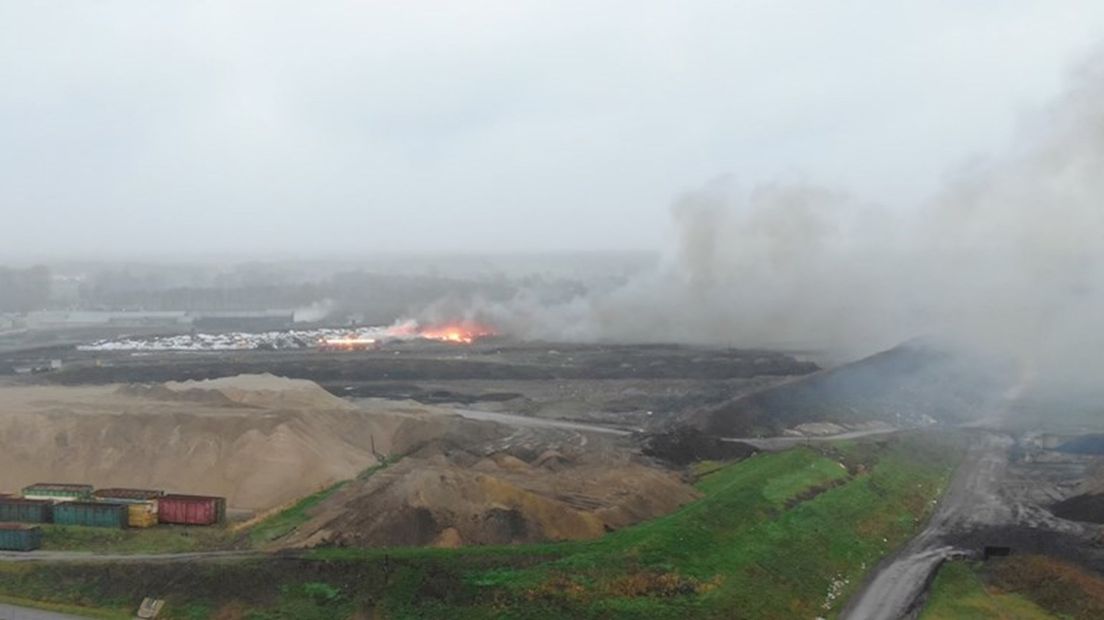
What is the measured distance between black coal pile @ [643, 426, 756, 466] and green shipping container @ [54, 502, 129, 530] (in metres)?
30.4

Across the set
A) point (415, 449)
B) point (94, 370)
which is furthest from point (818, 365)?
point (94, 370)

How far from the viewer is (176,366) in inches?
4181

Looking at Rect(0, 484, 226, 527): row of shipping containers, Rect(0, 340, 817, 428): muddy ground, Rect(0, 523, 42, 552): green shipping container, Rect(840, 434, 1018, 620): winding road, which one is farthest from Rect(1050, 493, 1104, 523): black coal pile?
Rect(0, 523, 42, 552): green shipping container

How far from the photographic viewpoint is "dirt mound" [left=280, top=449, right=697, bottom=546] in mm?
41562

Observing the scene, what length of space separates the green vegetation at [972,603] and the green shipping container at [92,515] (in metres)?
34.7

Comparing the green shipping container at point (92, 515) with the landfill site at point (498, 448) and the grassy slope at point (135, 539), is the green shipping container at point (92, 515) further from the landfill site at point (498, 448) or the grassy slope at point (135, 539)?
the grassy slope at point (135, 539)

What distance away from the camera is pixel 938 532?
47000 millimetres

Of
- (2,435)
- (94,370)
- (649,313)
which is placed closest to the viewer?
(2,435)

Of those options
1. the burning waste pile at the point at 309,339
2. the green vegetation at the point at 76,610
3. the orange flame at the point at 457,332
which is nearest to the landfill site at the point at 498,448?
the green vegetation at the point at 76,610

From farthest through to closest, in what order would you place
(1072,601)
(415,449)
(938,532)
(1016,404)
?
(1016,404) → (415,449) → (938,532) → (1072,601)

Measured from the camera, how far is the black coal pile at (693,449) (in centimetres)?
6100

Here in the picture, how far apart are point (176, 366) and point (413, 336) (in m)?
39.4

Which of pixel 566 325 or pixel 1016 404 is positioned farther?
pixel 566 325

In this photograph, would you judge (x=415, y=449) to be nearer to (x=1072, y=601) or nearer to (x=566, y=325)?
(x=1072, y=601)
